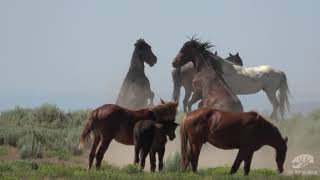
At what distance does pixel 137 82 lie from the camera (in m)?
22.8

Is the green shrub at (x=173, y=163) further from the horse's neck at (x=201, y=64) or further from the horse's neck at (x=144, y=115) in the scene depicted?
the horse's neck at (x=201, y=64)

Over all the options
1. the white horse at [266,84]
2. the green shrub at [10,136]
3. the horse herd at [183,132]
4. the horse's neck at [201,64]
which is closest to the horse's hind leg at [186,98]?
the white horse at [266,84]

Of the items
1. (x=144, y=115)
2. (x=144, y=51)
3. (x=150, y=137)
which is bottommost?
(x=150, y=137)

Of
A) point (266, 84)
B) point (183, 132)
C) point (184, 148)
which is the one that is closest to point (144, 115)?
point (183, 132)

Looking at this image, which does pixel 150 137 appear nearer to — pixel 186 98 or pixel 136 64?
pixel 136 64

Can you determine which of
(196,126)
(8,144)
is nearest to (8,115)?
(8,144)

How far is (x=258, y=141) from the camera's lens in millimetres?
13203

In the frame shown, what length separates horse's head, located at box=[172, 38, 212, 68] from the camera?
62.3 feet

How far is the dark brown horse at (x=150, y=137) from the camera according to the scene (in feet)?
43.2

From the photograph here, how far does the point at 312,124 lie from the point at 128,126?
8800 millimetres

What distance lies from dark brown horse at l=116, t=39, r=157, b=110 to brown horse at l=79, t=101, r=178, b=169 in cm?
882

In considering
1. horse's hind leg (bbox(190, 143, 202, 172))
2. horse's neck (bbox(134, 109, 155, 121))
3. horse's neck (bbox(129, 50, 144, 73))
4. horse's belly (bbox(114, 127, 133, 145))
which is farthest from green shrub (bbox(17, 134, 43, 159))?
horse's hind leg (bbox(190, 143, 202, 172))

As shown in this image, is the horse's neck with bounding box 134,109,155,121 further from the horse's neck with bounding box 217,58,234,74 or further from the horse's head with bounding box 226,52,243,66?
the horse's head with bounding box 226,52,243,66

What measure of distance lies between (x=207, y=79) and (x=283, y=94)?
20.7 ft
